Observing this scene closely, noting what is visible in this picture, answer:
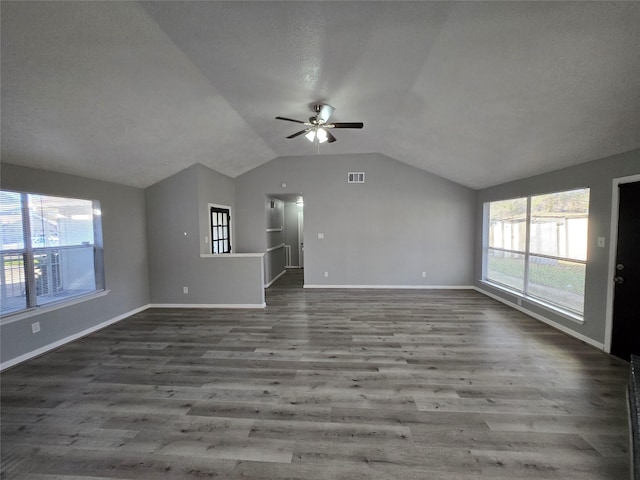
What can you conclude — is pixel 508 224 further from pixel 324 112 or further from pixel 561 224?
pixel 324 112

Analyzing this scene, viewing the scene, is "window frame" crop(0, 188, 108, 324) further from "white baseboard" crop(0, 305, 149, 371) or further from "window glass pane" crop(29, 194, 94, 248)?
"white baseboard" crop(0, 305, 149, 371)

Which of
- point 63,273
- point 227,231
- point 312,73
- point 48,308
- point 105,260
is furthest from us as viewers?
point 227,231

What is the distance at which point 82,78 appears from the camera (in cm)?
224

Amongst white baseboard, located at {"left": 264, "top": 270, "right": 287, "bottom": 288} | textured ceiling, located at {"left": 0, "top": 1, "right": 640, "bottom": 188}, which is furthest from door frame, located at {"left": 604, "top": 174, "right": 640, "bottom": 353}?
white baseboard, located at {"left": 264, "top": 270, "right": 287, "bottom": 288}

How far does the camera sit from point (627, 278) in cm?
285

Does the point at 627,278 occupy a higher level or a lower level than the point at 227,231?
lower

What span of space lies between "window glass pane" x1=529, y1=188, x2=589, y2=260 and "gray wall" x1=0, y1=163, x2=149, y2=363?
6.92 metres

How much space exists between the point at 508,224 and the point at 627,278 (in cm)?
223

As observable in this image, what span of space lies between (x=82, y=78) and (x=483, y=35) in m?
3.42

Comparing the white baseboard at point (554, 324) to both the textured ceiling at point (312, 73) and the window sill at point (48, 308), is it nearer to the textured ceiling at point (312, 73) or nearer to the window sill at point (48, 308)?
the textured ceiling at point (312, 73)

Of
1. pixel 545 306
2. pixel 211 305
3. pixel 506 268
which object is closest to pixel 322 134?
pixel 211 305

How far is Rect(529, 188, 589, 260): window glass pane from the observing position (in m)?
3.42

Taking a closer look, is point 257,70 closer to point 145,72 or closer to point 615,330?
point 145,72

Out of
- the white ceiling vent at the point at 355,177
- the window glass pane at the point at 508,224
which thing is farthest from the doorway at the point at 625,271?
the white ceiling vent at the point at 355,177
